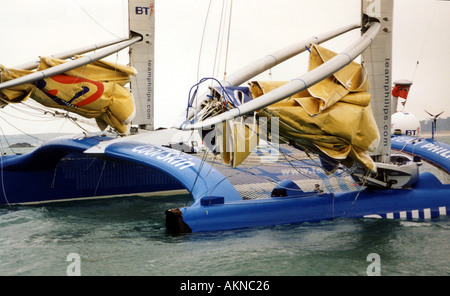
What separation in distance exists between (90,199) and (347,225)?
6.02 meters

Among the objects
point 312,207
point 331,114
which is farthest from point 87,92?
point 331,114

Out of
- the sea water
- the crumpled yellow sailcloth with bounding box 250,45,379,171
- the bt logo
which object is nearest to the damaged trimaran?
the crumpled yellow sailcloth with bounding box 250,45,379,171

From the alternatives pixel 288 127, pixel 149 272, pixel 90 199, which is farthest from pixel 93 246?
pixel 90 199

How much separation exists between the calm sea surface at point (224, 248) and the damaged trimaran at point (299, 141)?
0.29 metres

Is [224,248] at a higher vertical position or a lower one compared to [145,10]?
lower

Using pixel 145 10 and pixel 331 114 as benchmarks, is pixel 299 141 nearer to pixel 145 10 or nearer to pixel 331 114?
pixel 331 114

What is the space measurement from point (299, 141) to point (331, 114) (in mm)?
571

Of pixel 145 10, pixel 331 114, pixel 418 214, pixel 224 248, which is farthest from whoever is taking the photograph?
pixel 145 10

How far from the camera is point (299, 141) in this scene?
7211 mm

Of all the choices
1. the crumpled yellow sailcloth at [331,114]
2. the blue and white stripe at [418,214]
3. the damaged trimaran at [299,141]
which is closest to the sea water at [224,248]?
the blue and white stripe at [418,214]

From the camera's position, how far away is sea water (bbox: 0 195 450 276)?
233 inches

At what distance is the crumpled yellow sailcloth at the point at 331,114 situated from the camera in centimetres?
691

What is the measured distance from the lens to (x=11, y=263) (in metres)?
6.37

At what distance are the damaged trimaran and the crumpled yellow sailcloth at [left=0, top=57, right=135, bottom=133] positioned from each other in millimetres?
47
